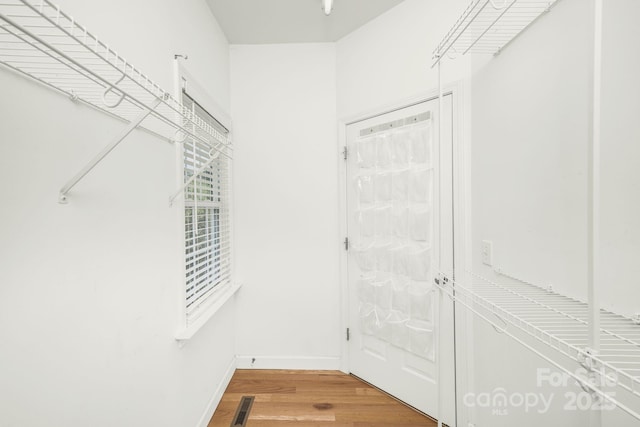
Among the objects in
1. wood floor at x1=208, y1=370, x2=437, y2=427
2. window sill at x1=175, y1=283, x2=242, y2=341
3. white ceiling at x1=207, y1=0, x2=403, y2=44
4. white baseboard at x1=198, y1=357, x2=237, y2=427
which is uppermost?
white ceiling at x1=207, y1=0, x2=403, y2=44

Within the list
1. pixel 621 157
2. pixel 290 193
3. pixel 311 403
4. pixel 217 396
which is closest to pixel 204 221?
pixel 290 193

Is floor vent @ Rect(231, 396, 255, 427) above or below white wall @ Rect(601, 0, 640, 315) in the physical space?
below

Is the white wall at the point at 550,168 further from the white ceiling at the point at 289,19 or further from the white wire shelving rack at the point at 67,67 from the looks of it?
the white wire shelving rack at the point at 67,67

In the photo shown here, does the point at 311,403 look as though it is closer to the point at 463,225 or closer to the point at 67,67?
the point at 463,225

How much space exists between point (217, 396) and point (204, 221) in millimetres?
1282

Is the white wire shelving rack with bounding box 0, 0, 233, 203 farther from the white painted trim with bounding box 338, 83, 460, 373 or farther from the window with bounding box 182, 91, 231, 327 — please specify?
the white painted trim with bounding box 338, 83, 460, 373

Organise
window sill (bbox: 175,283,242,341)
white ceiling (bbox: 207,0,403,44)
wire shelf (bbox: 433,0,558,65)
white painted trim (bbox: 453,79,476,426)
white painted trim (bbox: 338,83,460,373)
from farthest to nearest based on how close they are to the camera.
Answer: white painted trim (bbox: 338,83,460,373), white ceiling (bbox: 207,0,403,44), white painted trim (bbox: 453,79,476,426), window sill (bbox: 175,283,242,341), wire shelf (bbox: 433,0,558,65)

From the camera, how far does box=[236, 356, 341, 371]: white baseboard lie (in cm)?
218

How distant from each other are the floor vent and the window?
31.3 inches

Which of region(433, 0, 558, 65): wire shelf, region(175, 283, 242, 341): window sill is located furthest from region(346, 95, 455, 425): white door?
region(175, 283, 242, 341): window sill

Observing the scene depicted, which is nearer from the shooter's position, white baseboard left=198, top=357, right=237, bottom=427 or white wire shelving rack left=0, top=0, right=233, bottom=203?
white wire shelving rack left=0, top=0, right=233, bottom=203

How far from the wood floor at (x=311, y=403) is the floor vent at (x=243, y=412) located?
27 millimetres

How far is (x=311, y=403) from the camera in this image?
182cm

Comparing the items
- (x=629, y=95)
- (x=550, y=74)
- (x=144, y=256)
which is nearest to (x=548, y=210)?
(x=629, y=95)
